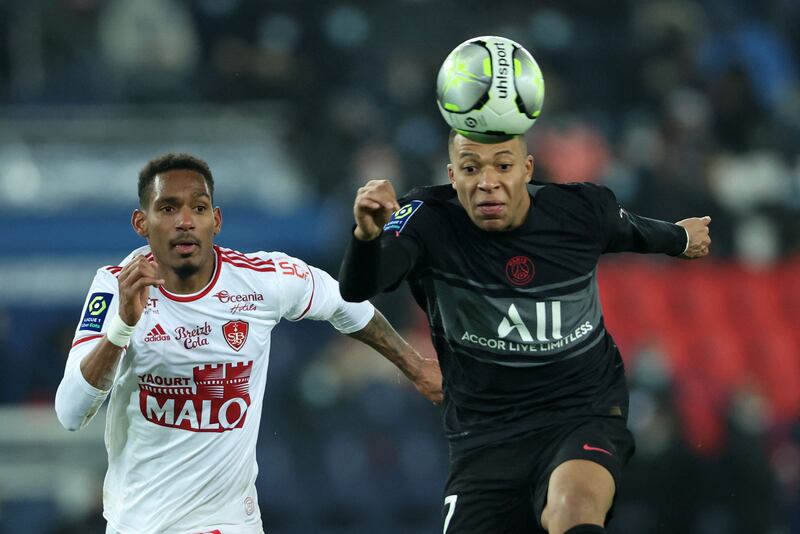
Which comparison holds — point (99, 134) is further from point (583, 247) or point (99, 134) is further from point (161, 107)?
point (583, 247)

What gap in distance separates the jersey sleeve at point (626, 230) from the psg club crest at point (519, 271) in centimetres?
34

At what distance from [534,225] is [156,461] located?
1687mm

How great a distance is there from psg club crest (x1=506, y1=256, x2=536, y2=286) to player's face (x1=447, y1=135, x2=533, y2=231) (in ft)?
0.45

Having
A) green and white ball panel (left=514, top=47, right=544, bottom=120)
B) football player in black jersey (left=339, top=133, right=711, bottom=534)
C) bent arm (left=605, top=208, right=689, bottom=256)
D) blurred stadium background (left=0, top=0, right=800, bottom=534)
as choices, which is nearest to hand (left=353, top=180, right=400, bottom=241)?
football player in black jersey (left=339, top=133, right=711, bottom=534)

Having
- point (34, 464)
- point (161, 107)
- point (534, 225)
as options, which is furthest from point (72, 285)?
point (534, 225)

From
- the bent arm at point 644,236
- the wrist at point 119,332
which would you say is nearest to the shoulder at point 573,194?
the bent arm at point 644,236

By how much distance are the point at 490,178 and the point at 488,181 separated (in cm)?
1

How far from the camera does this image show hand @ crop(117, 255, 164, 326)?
4879 mm

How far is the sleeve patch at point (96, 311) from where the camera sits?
5238 mm

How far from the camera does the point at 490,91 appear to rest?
17.1ft

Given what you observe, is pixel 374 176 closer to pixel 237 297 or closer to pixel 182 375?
pixel 237 297

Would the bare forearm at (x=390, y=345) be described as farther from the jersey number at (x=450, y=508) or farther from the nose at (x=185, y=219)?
the nose at (x=185, y=219)

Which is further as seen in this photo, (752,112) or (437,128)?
(752,112)

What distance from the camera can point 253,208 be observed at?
11.6 m
